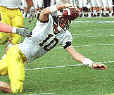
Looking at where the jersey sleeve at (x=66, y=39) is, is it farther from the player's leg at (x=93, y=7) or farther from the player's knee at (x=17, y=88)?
the player's leg at (x=93, y=7)

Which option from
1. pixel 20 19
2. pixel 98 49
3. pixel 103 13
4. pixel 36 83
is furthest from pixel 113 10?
pixel 36 83

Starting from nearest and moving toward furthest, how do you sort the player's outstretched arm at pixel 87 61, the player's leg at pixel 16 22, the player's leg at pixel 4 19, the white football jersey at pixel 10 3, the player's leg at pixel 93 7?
the player's outstretched arm at pixel 87 61
the player's leg at pixel 16 22
the player's leg at pixel 4 19
the white football jersey at pixel 10 3
the player's leg at pixel 93 7

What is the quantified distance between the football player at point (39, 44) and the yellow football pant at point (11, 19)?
3257 mm

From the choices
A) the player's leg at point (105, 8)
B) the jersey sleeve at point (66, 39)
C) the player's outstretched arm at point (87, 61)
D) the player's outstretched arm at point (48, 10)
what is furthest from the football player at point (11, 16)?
the player's leg at point (105, 8)

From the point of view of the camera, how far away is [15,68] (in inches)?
322

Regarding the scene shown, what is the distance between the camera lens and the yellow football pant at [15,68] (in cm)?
812

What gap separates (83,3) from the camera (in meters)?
34.5

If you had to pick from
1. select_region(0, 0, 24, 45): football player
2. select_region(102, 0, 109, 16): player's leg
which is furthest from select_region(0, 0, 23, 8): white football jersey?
select_region(102, 0, 109, 16): player's leg

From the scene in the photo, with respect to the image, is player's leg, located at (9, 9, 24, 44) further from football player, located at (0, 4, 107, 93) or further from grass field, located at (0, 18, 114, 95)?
football player, located at (0, 4, 107, 93)

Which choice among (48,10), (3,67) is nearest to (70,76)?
(3,67)

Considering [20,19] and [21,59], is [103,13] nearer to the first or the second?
[20,19]

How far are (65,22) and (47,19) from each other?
0.34 m

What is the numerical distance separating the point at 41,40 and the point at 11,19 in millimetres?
3614

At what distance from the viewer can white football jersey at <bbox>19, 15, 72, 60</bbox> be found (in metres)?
8.34
